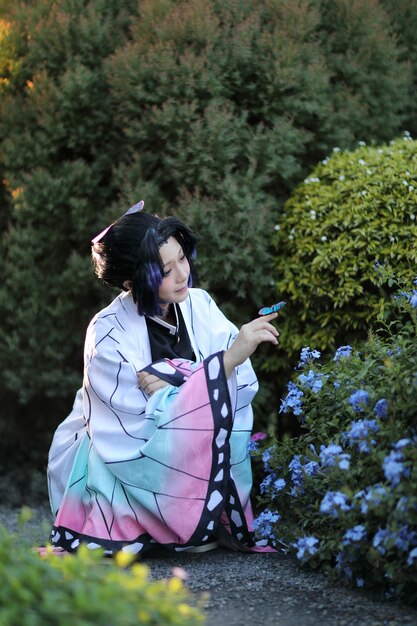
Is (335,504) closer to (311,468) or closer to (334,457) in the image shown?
(334,457)

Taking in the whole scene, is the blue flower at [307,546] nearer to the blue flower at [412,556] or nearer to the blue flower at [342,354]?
the blue flower at [412,556]

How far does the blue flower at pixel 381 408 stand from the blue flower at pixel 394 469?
0.91 ft

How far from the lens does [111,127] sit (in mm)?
4941

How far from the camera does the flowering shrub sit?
2.63m

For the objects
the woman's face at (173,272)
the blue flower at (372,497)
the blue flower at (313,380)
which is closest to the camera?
the blue flower at (372,497)

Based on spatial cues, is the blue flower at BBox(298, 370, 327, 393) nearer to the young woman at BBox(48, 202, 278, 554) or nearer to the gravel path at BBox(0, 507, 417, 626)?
the young woman at BBox(48, 202, 278, 554)

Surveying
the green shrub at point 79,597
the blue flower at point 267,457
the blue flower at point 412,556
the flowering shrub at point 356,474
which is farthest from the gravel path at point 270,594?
the green shrub at point 79,597

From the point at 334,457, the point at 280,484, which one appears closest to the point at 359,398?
the point at 334,457

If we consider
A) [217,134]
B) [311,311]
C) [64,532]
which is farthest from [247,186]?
[64,532]

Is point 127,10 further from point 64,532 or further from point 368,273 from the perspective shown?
point 64,532

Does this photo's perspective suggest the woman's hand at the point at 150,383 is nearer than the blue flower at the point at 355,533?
No

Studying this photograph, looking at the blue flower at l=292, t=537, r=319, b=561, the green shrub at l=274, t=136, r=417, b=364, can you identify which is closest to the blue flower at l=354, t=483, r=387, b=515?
the blue flower at l=292, t=537, r=319, b=561

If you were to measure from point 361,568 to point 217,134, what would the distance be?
2367 mm

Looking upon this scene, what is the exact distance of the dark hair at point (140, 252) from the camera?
136 inches
